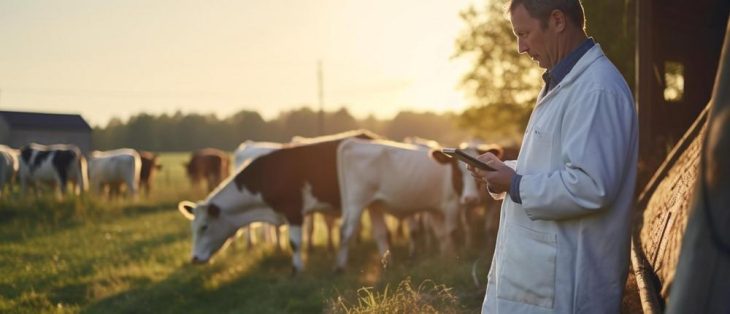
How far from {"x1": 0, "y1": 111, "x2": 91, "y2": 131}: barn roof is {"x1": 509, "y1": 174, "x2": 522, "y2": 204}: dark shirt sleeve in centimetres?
2990

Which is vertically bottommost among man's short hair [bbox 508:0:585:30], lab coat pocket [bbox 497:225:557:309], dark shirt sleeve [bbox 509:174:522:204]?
lab coat pocket [bbox 497:225:557:309]

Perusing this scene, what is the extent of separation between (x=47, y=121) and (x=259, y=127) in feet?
179

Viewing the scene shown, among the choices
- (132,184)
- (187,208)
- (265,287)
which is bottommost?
(132,184)

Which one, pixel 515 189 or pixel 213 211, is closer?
pixel 515 189

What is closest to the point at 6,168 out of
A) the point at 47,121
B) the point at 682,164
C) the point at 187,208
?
the point at 47,121

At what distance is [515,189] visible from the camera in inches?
111

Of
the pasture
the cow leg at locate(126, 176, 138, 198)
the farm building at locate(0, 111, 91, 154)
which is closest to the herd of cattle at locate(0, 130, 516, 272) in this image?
the pasture

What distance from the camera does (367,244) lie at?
13141mm

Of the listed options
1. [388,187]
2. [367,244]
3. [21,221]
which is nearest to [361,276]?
[388,187]

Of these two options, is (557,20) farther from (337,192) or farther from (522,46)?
(337,192)

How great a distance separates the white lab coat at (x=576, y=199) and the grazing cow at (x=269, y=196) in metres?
7.90

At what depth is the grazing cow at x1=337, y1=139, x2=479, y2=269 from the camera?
10781mm

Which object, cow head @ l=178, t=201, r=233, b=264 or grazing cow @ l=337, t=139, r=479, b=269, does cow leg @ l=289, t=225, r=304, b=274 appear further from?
cow head @ l=178, t=201, r=233, b=264

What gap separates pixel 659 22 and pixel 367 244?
668cm
